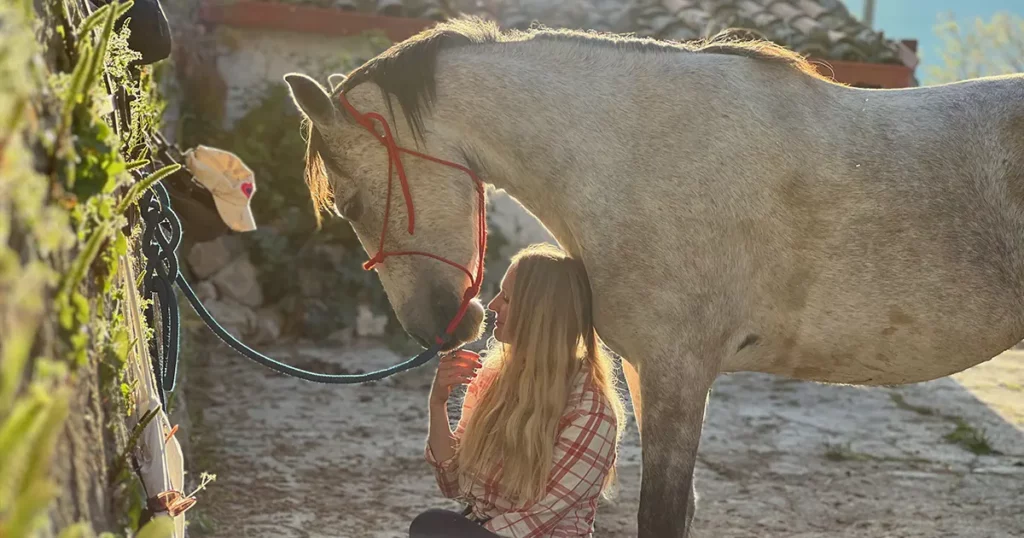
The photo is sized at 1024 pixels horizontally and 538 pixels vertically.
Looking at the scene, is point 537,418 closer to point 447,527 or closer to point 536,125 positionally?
point 447,527

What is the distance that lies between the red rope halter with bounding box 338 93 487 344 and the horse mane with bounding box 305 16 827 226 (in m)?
0.06

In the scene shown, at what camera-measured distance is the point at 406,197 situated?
8.19ft

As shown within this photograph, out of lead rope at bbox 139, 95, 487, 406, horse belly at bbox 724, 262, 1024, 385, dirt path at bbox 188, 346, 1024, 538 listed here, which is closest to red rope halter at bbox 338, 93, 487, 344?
lead rope at bbox 139, 95, 487, 406

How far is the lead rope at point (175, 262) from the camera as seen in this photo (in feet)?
7.36

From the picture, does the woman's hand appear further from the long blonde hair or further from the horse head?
the horse head

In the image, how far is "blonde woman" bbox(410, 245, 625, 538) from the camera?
86.3 inches

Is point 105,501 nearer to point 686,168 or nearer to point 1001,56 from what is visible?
point 686,168

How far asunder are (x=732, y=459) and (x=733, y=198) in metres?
2.62

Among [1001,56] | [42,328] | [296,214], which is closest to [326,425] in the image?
[296,214]

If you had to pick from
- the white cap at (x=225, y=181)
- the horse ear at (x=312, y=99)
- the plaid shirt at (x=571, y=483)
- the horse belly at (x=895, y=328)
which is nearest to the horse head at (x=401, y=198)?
the horse ear at (x=312, y=99)

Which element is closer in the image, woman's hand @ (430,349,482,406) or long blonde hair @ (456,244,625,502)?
long blonde hair @ (456,244,625,502)

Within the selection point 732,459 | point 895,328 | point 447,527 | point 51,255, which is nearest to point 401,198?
point 447,527

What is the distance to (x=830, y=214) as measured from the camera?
2287 millimetres

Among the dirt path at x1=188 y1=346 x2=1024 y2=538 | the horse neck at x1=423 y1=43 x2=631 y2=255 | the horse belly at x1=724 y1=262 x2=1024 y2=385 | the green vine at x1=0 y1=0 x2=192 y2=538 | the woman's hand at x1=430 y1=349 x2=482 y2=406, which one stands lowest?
the dirt path at x1=188 y1=346 x2=1024 y2=538
